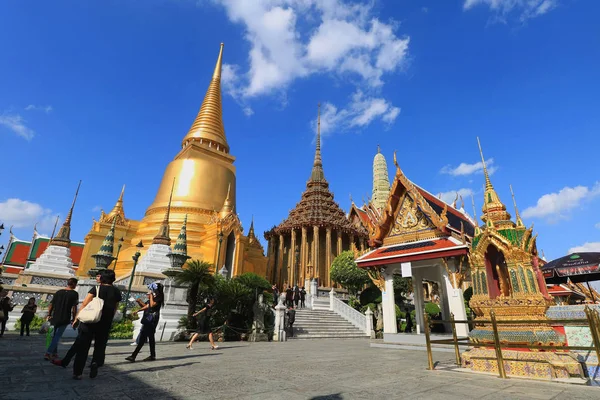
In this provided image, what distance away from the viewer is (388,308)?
1242cm

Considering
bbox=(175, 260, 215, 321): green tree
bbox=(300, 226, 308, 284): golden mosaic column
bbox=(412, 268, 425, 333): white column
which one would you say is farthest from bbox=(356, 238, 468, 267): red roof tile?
bbox=(300, 226, 308, 284): golden mosaic column

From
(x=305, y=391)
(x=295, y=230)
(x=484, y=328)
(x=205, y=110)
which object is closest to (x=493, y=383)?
(x=484, y=328)

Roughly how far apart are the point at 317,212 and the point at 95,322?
2836 centimetres

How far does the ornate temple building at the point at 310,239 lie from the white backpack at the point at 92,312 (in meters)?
24.7

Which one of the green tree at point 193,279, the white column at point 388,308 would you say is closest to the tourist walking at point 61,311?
the green tree at point 193,279

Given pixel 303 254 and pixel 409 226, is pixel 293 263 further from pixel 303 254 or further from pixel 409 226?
pixel 409 226

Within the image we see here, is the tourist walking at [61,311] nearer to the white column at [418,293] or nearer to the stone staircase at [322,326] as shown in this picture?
the stone staircase at [322,326]

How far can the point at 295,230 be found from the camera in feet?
103

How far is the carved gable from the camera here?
40.1 ft

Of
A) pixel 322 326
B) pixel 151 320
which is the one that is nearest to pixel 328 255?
pixel 322 326

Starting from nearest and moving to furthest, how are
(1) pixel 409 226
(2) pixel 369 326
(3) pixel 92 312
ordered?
1. (3) pixel 92 312
2. (1) pixel 409 226
3. (2) pixel 369 326

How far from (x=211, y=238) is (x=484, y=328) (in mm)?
20274

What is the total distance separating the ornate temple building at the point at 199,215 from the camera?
23219mm

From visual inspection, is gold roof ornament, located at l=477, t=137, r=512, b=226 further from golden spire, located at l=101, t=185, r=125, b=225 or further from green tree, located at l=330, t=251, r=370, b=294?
golden spire, located at l=101, t=185, r=125, b=225
